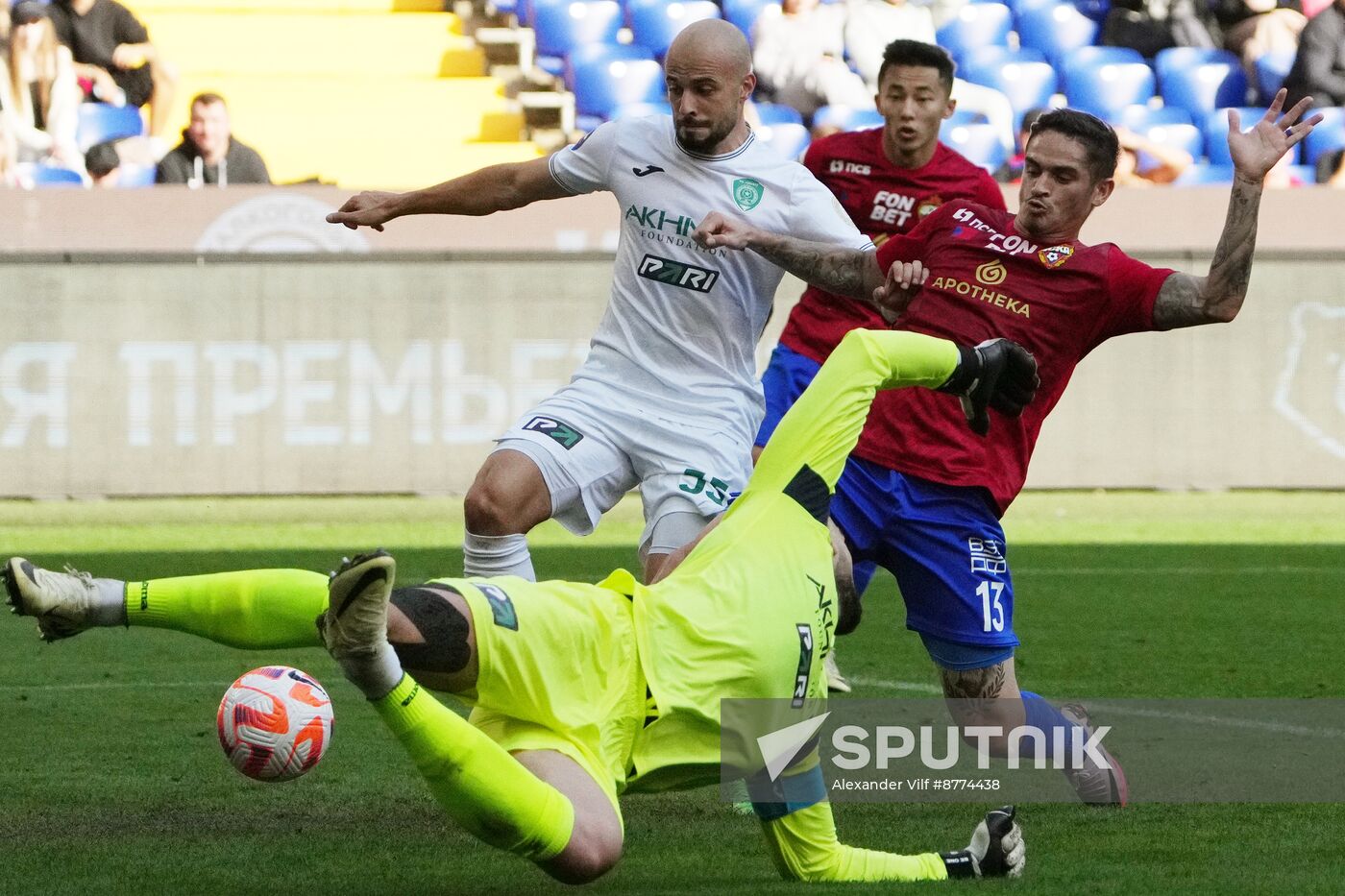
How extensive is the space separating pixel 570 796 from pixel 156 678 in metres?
3.86

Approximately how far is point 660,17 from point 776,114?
2276 millimetres

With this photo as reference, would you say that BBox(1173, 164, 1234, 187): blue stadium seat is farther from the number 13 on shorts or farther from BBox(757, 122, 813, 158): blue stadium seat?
the number 13 on shorts

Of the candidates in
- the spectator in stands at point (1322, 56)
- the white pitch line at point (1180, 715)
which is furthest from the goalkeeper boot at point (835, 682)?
the spectator in stands at point (1322, 56)

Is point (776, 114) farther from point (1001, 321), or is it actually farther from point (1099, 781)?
point (1099, 781)

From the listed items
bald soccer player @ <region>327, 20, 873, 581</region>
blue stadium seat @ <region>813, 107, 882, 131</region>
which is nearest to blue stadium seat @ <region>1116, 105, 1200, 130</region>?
blue stadium seat @ <region>813, 107, 882, 131</region>

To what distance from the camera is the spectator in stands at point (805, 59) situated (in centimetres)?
1688

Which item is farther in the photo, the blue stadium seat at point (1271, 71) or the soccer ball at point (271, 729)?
the blue stadium seat at point (1271, 71)

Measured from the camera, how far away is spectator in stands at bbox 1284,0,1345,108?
17125mm

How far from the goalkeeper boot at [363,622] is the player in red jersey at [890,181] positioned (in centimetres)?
405

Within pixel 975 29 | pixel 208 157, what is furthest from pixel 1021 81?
pixel 208 157

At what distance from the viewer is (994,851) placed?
445 cm

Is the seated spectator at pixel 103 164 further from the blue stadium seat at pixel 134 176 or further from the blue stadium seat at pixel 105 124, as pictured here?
the blue stadium seat at pixel 105 124

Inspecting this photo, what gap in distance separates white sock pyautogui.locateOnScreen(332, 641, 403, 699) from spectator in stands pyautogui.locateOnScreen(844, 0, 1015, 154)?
13944mm

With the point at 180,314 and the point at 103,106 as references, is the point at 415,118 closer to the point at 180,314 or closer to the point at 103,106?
the point at 103,106
